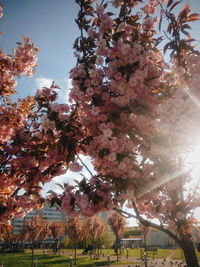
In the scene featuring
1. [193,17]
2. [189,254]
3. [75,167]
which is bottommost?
[189,254]

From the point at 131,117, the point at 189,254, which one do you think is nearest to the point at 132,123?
the point at 131,117

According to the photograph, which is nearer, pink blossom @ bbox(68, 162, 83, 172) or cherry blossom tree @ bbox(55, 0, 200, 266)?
cherry blossom tree @ bbox(55, 0, 200, 266)

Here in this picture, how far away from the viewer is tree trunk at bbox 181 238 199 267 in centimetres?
336

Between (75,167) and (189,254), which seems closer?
(189,254)

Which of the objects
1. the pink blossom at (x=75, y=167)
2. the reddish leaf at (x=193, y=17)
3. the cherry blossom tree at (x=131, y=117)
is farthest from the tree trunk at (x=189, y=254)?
the reddish leaf at (x=193, y=17)

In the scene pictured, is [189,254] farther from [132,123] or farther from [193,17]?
[193,17]

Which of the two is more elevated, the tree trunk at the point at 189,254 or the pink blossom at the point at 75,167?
the pink blossom at the point at 75,167

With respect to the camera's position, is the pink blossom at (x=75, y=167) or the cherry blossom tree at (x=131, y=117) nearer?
the cherry blossom tree at (x=131, y=117)

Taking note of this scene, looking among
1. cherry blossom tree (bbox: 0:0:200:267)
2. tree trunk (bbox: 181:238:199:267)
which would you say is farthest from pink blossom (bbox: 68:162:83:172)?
tree trunk (bbox: 181:238:199:267)

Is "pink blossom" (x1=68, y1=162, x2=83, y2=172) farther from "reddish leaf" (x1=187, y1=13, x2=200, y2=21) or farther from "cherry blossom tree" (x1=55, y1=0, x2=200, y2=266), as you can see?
"reddish leaf" (x1=187, y1=13, x2=200, y2=21)

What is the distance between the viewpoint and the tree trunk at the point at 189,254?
3359 millimetres

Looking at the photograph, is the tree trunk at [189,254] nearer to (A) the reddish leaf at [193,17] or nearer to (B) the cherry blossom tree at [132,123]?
(B) the cherry blossom tree at [132,123]

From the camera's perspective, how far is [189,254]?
11.1 ft

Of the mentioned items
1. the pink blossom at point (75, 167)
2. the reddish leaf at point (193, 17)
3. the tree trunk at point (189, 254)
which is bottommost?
the tree trunk at point (189, 254)
